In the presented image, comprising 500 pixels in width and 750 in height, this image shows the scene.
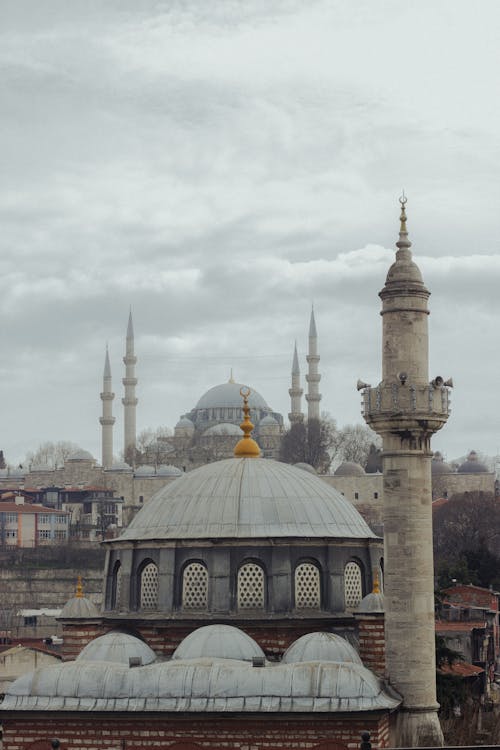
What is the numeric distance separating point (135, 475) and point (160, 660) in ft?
242

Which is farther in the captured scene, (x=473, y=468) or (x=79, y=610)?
(x=473, y=468)

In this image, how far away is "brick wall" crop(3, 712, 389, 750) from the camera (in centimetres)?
2181

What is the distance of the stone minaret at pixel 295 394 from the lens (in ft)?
363

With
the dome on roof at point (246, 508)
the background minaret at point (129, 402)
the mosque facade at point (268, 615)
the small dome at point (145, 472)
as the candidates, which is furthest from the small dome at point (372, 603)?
the background minaret at point (129, 402)

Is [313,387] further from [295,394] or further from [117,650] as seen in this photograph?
[117,650]

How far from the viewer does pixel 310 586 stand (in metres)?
25.2

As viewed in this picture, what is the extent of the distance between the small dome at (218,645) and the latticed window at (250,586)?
49.1 inches

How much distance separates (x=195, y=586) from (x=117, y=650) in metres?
2.06

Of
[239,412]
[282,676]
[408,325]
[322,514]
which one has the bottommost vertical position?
[282,676]

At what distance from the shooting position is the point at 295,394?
374 feet

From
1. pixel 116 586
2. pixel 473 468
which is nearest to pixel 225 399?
pixel 473 468

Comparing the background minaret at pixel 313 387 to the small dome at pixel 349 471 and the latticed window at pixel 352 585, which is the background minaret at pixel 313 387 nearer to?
the small dome at pixel 349 471

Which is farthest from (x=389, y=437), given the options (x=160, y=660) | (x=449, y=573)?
(x=449, y=573)

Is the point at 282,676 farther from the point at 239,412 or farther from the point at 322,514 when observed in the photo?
the point at 239,412
